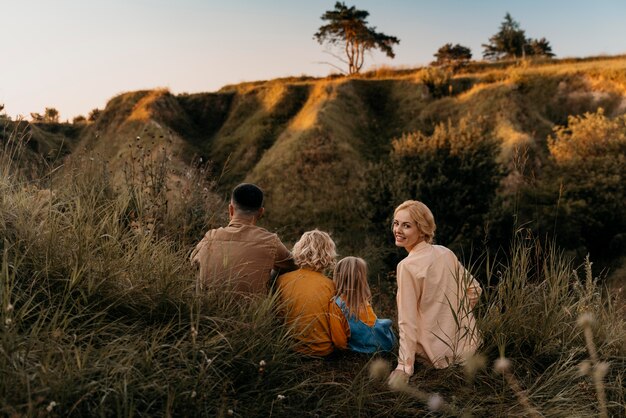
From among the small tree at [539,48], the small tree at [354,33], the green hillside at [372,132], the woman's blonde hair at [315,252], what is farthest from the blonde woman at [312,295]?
the small tree at [539,48]

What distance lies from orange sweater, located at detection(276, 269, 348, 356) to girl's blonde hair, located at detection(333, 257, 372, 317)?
106 millimetres

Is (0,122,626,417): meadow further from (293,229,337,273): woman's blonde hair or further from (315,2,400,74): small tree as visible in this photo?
(315,2,400,74): small tree

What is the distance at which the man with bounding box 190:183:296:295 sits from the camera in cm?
404

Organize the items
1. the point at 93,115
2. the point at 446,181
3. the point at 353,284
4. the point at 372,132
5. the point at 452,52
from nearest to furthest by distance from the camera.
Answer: the point at 353,284, the point at 446,181, the point at 372,132, the point at 93,115, the point at 452,52

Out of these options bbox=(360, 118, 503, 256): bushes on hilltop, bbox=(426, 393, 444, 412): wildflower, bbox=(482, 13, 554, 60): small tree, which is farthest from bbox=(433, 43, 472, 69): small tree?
bbox=(426, 393, 444, 412): wildflower

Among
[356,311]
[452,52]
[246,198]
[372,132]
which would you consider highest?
[452,52]

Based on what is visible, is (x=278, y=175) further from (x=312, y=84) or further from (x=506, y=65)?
(x=506, y=65)

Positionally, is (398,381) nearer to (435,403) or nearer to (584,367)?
Result: (435,403)

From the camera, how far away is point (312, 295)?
4.26 metres

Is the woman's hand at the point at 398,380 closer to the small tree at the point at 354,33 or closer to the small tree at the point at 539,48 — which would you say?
the small tree at the point at 354,33

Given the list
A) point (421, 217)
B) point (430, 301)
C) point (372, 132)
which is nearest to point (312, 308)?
point (430, 301)

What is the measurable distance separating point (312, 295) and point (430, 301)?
A: 95 cm

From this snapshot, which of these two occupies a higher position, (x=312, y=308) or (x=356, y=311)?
(x=312, y=308)

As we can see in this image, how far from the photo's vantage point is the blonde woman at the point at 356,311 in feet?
14.3
